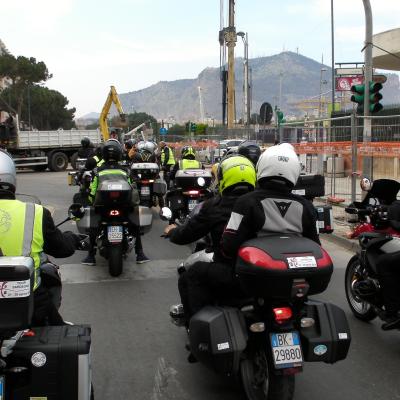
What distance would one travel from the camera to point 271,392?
3.35m

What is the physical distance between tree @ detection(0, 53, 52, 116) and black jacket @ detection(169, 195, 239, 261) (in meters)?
58.4

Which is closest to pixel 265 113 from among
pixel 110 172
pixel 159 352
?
pixel 110 172

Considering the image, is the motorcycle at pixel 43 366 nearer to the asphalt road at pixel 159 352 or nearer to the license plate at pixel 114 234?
the asphalt road at pixel 159 352

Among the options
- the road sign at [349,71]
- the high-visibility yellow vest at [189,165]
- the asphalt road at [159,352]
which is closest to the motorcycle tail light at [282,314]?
the asphalt road at [159,352]

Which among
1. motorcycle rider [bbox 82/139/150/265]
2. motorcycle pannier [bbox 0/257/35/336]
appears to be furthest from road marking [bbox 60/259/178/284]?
motorcycle pannier [bbox 0/257/35/336]

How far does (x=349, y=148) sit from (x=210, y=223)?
26.5 feet

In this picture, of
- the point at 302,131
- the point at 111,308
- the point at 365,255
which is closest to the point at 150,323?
the point at 111,308

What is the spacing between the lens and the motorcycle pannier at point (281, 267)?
319 centimetres

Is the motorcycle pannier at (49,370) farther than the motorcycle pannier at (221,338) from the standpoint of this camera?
No

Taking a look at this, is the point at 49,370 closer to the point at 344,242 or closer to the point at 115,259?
the point at 115,259

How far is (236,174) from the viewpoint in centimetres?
425

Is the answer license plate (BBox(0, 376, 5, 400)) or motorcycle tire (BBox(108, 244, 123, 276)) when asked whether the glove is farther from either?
motorcycle tire (BBox(108, 244, 123, 276))

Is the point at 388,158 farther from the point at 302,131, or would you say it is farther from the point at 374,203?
the point at 374,203

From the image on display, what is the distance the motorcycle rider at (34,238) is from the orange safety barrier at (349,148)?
7.81m
